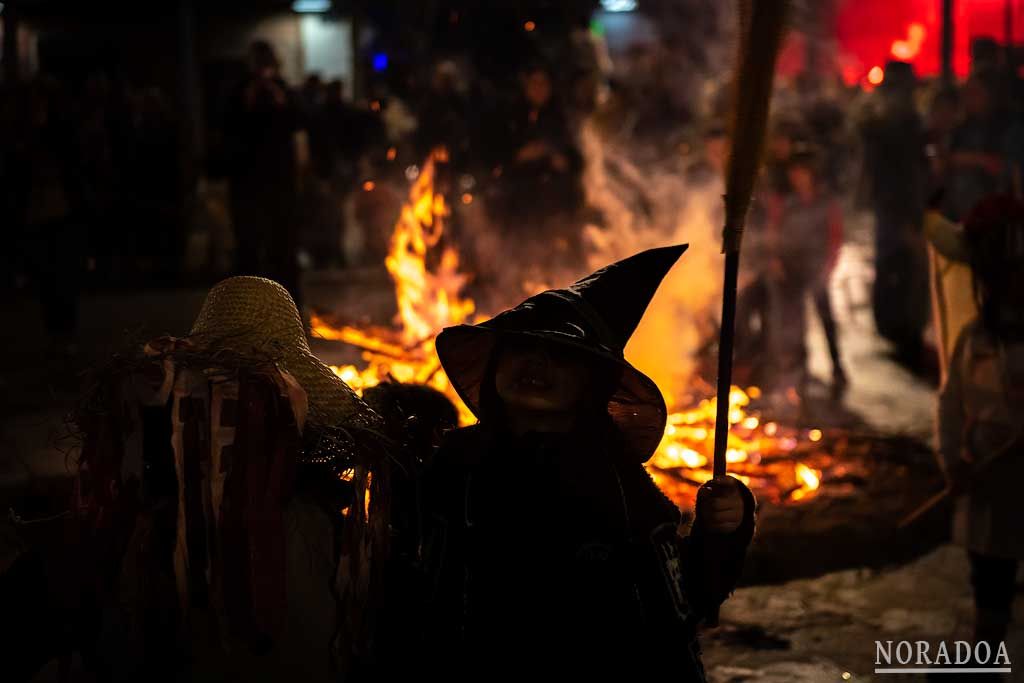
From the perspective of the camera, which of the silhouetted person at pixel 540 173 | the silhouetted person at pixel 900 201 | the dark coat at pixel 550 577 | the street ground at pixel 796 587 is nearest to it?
the dark coat at pixel 550 577

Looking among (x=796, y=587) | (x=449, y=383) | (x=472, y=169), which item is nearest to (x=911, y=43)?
(x=472, y=169)

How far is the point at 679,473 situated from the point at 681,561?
12.5ft

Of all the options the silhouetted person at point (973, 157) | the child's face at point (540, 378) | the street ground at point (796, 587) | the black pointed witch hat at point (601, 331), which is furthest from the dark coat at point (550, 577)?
the silhouetted person at point (973, 157)

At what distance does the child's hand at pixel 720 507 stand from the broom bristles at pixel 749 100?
1.67 feet

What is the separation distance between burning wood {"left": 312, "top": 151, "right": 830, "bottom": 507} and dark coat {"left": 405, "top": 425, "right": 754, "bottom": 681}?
8.18 ft

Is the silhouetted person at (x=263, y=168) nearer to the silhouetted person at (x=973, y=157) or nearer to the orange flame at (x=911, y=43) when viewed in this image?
the silhouetted person at (x=973, y=157)

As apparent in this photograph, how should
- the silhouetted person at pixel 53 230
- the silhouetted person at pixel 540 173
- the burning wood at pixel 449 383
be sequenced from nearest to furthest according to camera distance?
the burning wood at pixel 449 383 < the silhouetted person at pixel 53 230 < the silhouetted person at pixel 540 173

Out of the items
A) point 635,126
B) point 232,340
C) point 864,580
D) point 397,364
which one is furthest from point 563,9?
point 232,340

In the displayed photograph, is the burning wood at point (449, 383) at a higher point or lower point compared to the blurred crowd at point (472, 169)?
lower

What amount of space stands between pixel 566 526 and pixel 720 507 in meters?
0.32

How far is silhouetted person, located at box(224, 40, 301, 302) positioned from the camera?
8.99 m

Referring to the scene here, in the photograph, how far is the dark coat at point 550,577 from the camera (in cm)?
231

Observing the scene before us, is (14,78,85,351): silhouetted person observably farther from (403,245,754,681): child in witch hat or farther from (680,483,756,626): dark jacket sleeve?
(680,483,756,626): dark jacket sleeve

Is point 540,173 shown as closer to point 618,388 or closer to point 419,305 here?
point 419,305
